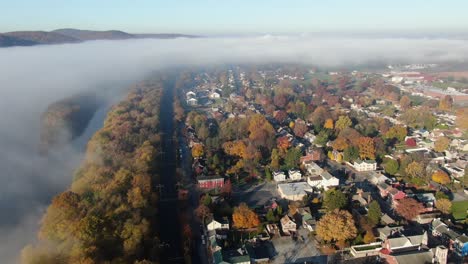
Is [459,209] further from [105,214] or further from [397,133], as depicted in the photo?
[105,214]

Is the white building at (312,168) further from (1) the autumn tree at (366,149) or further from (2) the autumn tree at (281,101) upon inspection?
(2) the autumn tree at (281,101)

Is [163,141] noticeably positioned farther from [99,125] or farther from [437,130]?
[437,130]

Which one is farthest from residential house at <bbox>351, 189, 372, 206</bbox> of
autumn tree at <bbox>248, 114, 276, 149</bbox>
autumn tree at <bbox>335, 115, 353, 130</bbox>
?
autumn tree at <bbox>335, 115, 353, 130</bbox>

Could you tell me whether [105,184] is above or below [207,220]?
above

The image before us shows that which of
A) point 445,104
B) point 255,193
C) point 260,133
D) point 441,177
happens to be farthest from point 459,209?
point 445,104

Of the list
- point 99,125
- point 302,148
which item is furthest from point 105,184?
point 99,125

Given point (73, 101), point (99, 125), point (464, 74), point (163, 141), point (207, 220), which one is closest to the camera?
point (207, 220)

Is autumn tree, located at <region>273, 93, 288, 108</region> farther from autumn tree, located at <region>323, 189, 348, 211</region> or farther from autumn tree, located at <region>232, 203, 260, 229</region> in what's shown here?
autumn tree, located at <region>232, 203, 260, 229</region>
